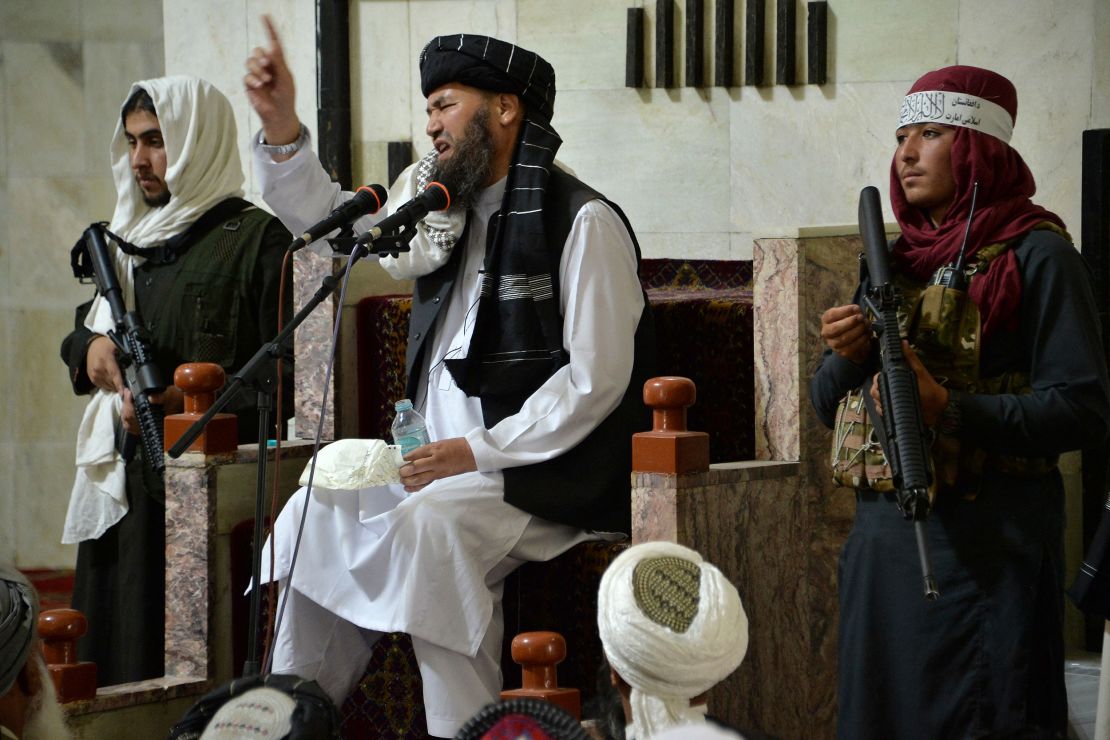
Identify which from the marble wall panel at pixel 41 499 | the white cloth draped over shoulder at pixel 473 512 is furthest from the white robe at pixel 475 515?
the marble wall panel at pixel 41 499

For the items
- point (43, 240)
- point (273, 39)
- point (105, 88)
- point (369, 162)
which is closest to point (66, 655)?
point (273, 39)

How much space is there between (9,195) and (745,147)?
4558 millimetres

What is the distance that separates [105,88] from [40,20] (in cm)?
53

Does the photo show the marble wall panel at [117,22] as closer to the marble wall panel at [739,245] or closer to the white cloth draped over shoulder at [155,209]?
the white cloth draped over shoulder at [155,209]

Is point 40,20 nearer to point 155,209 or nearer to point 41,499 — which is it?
point 41,499

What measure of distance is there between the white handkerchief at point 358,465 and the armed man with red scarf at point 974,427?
1.24 meters

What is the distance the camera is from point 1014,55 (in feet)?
19.8

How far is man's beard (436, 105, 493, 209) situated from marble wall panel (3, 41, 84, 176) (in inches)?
203

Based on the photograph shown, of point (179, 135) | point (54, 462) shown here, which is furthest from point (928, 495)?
point (54, 462)

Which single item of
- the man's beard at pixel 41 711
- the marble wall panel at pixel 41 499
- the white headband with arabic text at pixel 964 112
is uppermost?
the white headband with arabic text at pixel 964 112

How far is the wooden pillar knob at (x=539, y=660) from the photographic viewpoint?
3.15 metres

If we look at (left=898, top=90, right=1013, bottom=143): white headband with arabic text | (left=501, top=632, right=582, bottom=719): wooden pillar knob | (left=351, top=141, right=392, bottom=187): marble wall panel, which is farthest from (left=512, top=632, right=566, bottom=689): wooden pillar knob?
(left=351, top=141, right=392, bottom=187): marble wall panel

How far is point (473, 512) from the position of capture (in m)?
3.97

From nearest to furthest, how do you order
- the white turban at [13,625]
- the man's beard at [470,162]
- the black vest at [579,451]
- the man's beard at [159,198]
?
the white turban at [13,625], the black vest at [579,451], the man's beard at [470,162], the man's beard at [159,198]
